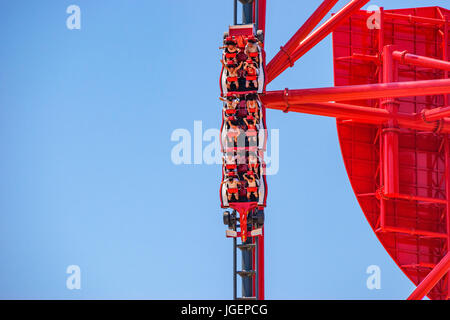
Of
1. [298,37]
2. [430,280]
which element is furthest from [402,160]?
[298,37]

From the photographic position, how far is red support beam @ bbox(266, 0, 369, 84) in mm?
18984

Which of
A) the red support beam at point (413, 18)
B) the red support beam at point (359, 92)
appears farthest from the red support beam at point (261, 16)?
the red support beam at point (413, 18)

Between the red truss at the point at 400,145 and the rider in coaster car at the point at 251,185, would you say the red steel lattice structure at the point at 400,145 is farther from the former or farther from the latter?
the rider in coaster car at the point at 251,185

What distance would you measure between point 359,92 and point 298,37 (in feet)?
8.07

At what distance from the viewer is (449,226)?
71.7 ft

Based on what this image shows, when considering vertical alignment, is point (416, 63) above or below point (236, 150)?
above

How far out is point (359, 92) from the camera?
1720 centimetres

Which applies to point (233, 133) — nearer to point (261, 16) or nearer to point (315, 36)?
point (261, 16)

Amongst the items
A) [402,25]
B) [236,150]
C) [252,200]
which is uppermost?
[402,25]
